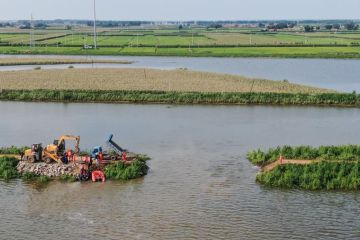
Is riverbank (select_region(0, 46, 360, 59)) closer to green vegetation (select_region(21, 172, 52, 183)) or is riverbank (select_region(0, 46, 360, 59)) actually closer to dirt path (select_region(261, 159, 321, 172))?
dirt path (select_region(261, 159, 321, 172))

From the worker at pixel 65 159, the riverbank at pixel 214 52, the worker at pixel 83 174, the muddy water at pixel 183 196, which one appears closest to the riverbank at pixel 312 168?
the muddy water at pixel 183 196

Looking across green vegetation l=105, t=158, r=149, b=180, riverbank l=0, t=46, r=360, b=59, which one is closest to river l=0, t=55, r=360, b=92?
riverbank l=0, t=46, r=360, b=59

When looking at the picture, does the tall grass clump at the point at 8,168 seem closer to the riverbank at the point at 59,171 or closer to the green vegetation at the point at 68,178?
the riverbank at the point at 59,171

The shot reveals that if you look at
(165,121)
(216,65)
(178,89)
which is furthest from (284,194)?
(216,65)

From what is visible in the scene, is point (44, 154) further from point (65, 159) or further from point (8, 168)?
point (8, 168)

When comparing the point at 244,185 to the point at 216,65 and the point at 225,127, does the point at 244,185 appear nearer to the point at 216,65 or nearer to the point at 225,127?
the point at 225,127

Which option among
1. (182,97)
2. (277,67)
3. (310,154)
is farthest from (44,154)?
(277,67)

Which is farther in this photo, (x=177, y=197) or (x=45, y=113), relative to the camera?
(x=45, y=113)

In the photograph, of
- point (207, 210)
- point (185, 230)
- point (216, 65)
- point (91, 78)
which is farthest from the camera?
point (216, 65)
